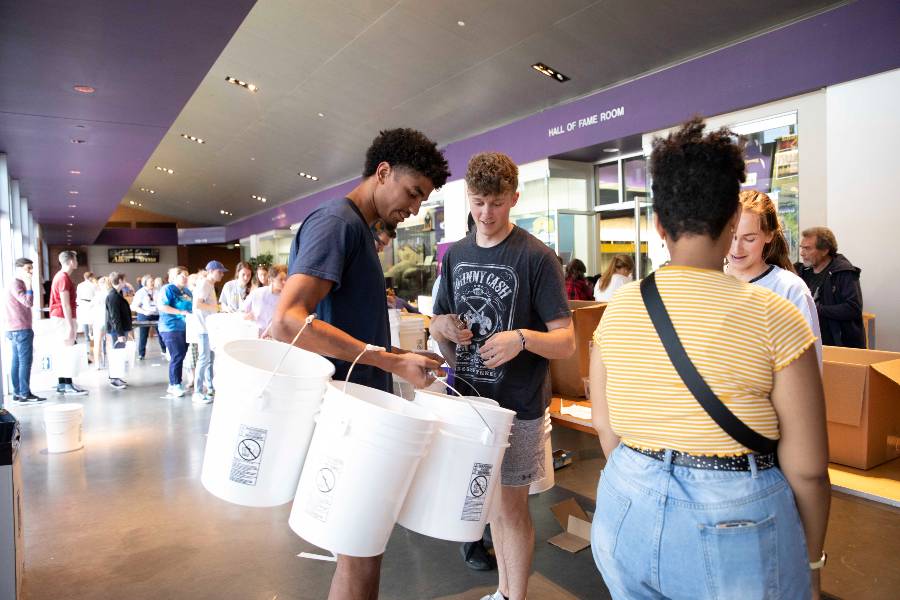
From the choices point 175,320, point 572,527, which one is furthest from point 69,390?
point 572,527

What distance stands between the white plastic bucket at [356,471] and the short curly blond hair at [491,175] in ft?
3.29

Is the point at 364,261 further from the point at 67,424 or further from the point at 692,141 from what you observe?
the point at 67,424

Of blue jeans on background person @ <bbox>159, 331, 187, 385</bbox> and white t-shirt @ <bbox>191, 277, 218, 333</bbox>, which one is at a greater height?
white t-shirt @ <bbox>191, 277, 218, 333</bbox>

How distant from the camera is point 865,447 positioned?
199 centimetres

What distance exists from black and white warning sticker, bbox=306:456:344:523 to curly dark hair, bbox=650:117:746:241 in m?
0.87

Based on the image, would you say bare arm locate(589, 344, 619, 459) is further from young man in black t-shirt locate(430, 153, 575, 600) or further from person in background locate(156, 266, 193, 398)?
person in background locate(156, 266, 193, 398)

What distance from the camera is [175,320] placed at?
743 centimetres

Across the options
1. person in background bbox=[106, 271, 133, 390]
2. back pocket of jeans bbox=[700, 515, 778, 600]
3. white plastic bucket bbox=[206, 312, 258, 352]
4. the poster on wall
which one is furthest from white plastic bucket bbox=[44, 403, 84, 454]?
the poster on wall

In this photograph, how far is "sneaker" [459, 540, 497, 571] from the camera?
2840 millimetres

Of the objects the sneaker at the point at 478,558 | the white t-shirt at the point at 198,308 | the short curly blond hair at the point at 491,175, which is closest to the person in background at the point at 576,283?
the sneaker at the point at 478,558

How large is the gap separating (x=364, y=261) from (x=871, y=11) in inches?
194

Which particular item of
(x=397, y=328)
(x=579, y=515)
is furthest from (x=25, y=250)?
(x=579, y=515)

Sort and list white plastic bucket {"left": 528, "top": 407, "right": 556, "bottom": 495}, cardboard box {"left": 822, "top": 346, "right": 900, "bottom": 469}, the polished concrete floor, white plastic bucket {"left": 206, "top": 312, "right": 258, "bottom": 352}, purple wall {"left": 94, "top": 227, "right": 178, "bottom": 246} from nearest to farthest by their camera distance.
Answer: cardboard box {"left": 822, "top": 346, "right": 900, "bottom": 469}
white plastic bucket {"left": 528, "top": 407, "right": 556, "bottom": 495}
the polished concrete floor
white plastic bucket {"left": 206, "top": 312, "right": 258, "bottom": 352}
purple wall {"left": 94, "top": 227, "right": 178, "bottom": 246}

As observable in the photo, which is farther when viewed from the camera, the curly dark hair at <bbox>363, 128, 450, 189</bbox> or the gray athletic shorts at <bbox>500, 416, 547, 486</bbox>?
the gray athletic shorts at <bbox>500, 416, 547, 486</bbox>
